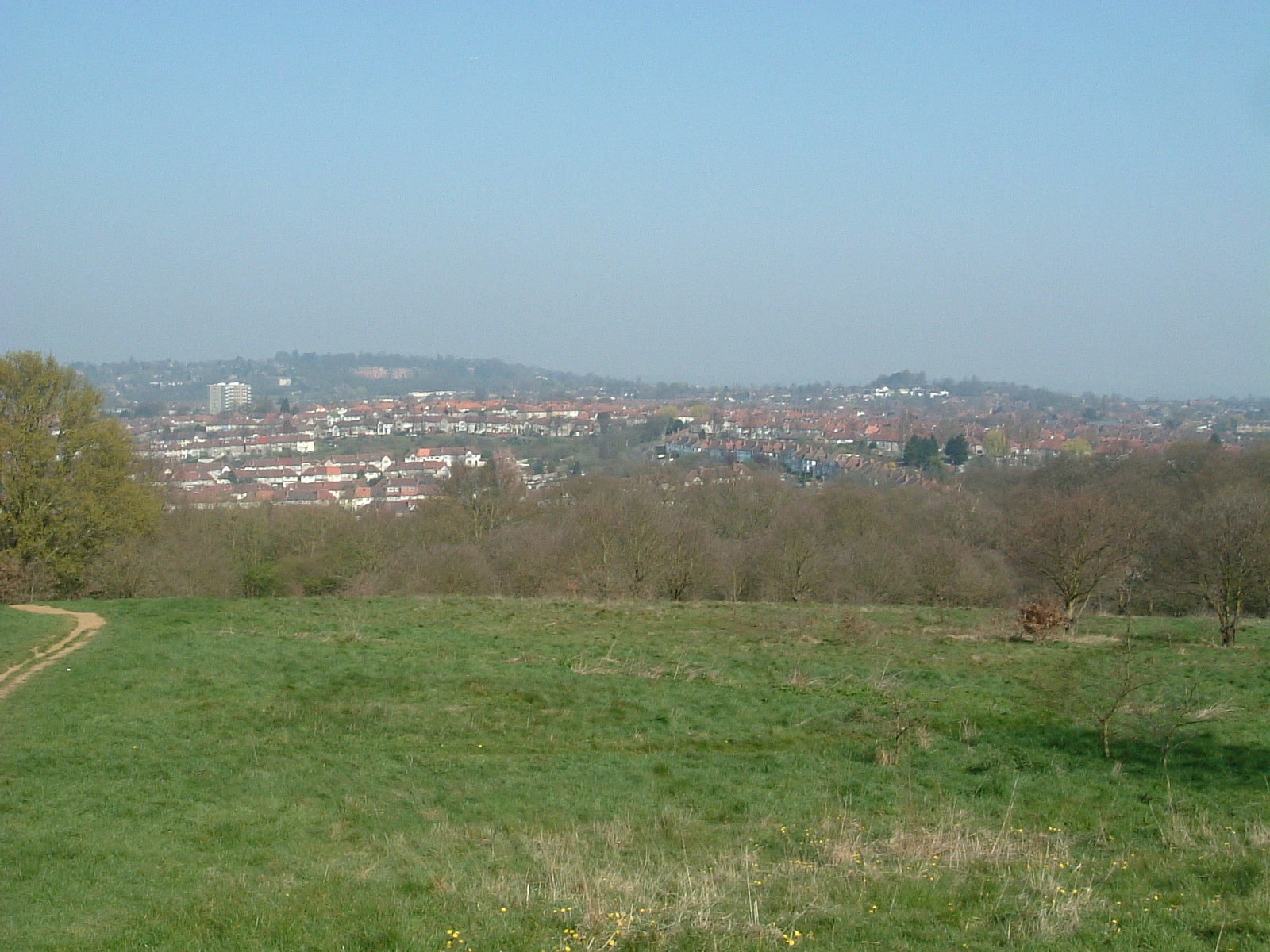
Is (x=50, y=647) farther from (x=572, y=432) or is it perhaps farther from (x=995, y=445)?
(x=572, y=432)

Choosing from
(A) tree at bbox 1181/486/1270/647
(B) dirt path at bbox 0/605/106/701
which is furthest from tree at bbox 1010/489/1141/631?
(B) dirt path at bbox 0/605/106/701

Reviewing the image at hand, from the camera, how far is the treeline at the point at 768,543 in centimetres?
2934

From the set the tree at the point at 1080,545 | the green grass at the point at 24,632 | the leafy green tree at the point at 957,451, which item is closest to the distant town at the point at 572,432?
the leafy green tree at the point at 957,451

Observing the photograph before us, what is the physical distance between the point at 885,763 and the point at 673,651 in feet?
25.9

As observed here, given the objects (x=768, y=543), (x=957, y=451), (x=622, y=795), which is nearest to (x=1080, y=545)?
(x=768, y=543)

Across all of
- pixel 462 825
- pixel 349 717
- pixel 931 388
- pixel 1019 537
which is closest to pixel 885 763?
pixel 462 825

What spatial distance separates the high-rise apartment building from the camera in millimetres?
151875

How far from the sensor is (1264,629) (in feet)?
76.9

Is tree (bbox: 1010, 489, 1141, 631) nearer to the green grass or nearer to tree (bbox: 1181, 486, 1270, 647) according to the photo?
tree (bbox: 1181, 486, 1270, 647)

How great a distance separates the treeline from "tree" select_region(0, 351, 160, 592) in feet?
4.49

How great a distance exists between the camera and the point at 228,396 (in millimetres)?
157750

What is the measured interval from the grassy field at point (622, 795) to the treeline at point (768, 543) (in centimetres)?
910

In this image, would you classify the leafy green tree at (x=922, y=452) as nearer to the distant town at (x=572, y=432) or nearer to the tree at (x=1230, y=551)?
the distant town at (x=572, y=432)

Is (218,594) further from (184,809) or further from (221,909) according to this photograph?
(221,909)
